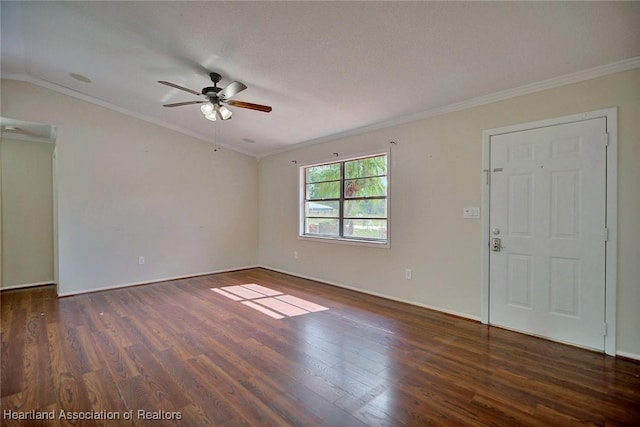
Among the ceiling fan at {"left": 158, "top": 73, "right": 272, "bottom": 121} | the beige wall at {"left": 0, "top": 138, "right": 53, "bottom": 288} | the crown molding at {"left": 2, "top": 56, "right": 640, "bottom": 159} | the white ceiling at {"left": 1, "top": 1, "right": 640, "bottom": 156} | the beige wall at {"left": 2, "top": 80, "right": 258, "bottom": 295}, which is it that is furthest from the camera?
the beige wall at {"left": 0, "top": 138, "right": 53, "bottom": 288}

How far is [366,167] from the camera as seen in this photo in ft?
15.2

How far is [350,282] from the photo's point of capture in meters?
4.69

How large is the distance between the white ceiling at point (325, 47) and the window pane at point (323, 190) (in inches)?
54.4

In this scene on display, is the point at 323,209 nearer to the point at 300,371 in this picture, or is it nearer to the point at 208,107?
the point at 208,107

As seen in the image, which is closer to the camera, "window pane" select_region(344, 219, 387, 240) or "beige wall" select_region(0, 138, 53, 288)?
"window pane" select_region(344, 219, 387, 240)

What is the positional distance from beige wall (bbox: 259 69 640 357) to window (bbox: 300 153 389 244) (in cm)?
24

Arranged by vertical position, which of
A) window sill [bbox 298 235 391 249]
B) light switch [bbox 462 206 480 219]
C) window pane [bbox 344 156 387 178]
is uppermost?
window pane [bbox 344 156 387 178]

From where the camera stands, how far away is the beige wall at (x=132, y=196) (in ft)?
14.1

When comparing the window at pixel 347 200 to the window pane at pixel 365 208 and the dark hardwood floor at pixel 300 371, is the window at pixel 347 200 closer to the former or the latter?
the window pane at pixel 365 208

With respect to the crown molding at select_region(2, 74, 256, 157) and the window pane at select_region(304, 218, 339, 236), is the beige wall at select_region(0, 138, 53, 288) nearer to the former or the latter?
the crown molding at select_region(2, 74, 256, 157)

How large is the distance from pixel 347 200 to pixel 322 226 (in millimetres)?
767

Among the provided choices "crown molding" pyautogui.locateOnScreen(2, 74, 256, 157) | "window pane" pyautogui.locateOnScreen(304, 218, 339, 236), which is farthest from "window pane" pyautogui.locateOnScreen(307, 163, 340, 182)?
"crown molding" pyautogui.locateOnScreen(2, 74, 256, 157)

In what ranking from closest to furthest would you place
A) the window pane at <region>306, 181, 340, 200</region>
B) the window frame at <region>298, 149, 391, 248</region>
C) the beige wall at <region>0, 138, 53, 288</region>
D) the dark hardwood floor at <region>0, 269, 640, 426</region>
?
the dark hardwood floor at <region>0, 269, 640, 426</region> < the window frame at <region>298, 149, 391, 248</region> < the beige wall at <region>0, 138, 53, 288</region> < the window pane at <region>306, 181, 340, 200</region>

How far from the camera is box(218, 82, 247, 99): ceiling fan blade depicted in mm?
2858
